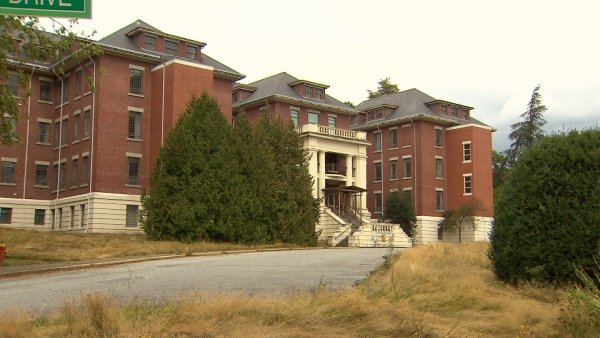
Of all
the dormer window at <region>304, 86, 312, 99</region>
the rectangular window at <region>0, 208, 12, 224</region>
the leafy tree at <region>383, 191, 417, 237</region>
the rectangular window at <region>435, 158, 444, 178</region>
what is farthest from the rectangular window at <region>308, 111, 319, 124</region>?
the rectangular window at <region>0, 208, 12, 224</region>

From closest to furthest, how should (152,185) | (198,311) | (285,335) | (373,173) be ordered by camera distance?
(285,335)
(198,311)
(152,185)
(373,173)

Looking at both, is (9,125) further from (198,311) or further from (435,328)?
(435,328)

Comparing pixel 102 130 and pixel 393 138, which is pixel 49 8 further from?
pixel 393 138

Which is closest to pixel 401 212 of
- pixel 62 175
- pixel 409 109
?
pixel 409 109

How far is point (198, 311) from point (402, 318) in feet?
8.66

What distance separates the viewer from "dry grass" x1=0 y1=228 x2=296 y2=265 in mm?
25136

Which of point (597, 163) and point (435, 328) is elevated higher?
point (597, 163)

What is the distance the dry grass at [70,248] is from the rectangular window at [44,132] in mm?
16978

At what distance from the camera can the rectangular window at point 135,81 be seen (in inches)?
1896

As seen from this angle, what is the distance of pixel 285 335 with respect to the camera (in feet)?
25.0

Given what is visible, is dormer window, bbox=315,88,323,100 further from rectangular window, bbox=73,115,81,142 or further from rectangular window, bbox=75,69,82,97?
rectangular window, bbox=73,115,81,142

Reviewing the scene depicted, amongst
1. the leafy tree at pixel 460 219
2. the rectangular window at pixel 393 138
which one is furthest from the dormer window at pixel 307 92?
the leafy tree at pixel 460 219

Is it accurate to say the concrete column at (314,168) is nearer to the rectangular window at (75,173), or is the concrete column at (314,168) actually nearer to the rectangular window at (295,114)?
the rectangular window at (295,114)

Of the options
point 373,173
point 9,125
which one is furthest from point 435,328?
point 373,173
